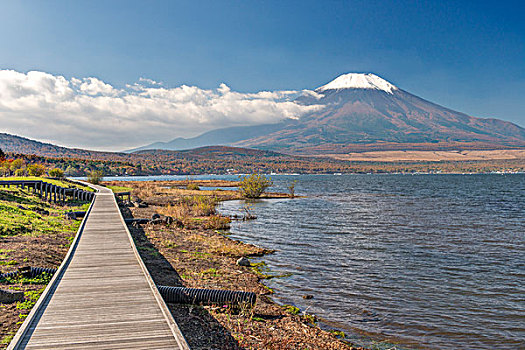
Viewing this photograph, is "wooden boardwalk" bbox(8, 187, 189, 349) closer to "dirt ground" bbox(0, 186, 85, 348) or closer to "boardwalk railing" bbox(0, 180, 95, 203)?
"dirt ground" bbox(0, 186, 85, 348)

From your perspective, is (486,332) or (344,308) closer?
(486,332)

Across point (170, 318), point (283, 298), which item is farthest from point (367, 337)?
point (170, 318)

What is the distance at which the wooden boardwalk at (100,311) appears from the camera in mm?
5531

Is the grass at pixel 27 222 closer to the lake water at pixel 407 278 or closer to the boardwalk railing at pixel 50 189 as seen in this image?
the boardwalk railing at pixel 50 189

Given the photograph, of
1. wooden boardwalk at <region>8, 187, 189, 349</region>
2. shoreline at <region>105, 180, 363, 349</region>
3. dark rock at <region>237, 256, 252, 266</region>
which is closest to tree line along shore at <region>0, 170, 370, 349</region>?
shoreline at <region>105, 180, 363, 349</region>

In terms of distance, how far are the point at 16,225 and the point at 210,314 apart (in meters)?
12.2

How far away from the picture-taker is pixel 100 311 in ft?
22.2

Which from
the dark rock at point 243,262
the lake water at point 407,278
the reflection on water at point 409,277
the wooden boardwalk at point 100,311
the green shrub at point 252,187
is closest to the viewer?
the wooden boardwalk at point 100,311

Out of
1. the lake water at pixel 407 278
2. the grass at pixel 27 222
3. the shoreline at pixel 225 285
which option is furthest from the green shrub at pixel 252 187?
the grass at pixel 27 222

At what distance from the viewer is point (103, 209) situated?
22656mm

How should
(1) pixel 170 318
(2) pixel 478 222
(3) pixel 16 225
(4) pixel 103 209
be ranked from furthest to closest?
(2) pixel 478 222
(4) pixel 103 209
(3) pixel 16 225
(1) pixel 170 318

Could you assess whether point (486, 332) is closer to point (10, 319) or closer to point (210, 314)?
point (210, 314)

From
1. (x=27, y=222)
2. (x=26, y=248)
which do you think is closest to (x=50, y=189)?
(x=27, y=222)

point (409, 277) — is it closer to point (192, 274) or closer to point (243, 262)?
point (243, 262)
